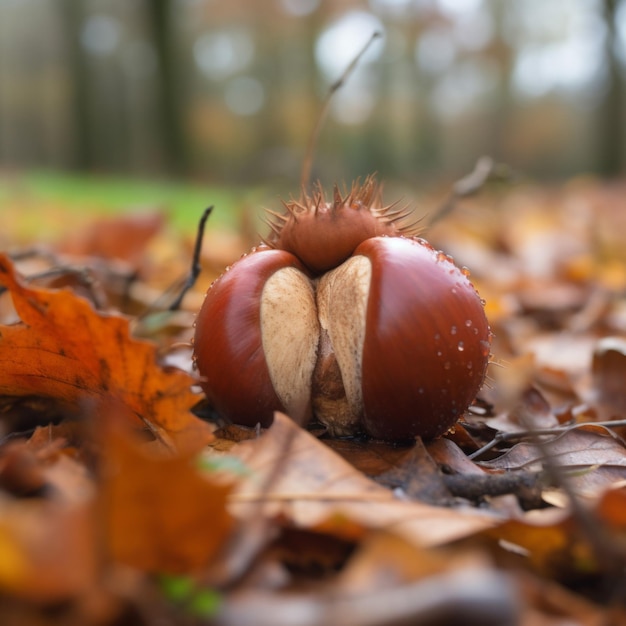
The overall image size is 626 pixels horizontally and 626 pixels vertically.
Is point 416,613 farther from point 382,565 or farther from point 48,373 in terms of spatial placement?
point 48,373

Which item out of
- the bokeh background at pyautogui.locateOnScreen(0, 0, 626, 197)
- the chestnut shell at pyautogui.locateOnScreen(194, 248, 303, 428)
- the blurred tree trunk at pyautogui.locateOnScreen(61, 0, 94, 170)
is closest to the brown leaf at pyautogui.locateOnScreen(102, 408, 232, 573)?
the chestnut shell at pyautogui.locateOnScreen(194, 248, 303, 428)

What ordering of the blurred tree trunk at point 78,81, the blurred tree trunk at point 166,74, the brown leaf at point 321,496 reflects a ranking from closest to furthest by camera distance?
the brown leaf at point 321,496, the blurred tree trunk at point 166,74, the blurred tree trunk at point 78,81

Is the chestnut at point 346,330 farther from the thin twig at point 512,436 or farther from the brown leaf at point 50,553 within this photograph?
the brown leaf at point 50,553

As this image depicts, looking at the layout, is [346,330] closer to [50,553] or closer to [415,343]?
[415,343]

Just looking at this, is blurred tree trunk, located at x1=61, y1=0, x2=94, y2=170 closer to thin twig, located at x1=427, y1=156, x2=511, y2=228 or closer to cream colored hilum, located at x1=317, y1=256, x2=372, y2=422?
thin twig, located at x1=427, y1=156, x2=511, y2=228

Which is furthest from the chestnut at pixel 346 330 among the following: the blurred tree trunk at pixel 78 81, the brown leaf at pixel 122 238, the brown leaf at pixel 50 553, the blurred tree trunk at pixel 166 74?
the blurred tree trunk at pixel 78 81

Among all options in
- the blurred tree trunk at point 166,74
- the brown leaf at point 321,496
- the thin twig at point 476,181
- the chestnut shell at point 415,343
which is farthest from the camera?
the blurred tree trunk at point 166,74

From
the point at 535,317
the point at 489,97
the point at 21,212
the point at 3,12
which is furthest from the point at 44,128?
the point at 535,317
